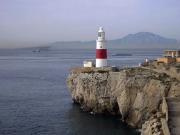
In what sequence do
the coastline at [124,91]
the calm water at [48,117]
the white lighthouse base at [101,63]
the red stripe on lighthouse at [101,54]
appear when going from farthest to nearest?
the red stripe on lighthouse at [101,54] → the white lighthouse base at [101,63] → the coastline at [124,91] → the calm water at [48,117]

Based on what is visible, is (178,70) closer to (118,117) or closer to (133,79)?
(133,79)

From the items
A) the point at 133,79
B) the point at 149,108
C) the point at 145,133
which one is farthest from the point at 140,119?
the point at 145,133

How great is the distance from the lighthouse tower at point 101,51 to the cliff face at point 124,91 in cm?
270

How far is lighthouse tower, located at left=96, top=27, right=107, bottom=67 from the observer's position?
54688 mm

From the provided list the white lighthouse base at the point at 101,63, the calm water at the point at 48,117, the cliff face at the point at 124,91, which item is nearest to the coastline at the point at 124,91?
the cliff face at the point at 124,91

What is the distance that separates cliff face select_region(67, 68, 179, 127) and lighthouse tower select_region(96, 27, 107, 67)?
2.70 m

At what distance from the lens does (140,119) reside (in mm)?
40562

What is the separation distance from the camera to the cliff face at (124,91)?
133ft

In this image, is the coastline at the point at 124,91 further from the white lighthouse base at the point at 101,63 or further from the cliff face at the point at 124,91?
the white lighthouse base at the point at 101,63

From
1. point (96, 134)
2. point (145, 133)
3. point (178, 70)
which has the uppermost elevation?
point (178, 70)

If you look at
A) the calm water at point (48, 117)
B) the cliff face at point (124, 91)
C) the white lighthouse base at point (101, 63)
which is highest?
the white lighthouse base at point (101, 63)

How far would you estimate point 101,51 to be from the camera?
181ft

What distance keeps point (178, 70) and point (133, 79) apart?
198 inches

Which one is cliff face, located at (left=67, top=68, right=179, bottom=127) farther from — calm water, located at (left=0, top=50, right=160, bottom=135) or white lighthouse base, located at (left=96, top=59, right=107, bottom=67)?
white lighthouse base, located at (left=96, top=59, right=107, bottom=67)
